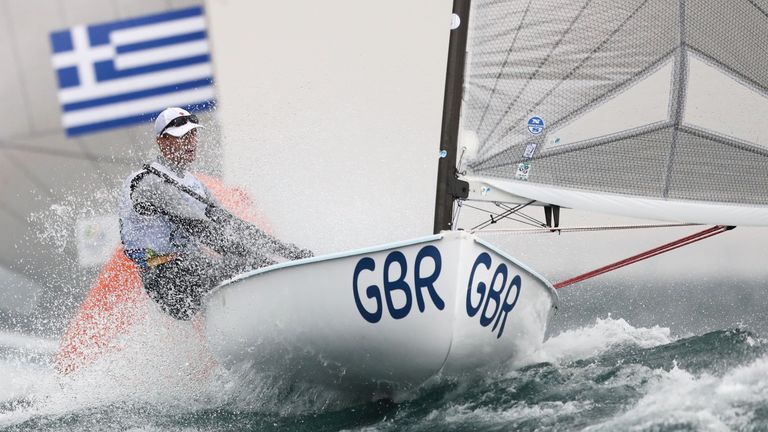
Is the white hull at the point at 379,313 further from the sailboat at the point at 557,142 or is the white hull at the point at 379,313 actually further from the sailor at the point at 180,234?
the sailor at the point at 180,234

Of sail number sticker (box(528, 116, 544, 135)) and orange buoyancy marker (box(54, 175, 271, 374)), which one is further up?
sail number sticker (box(528, 116, 544, 135))

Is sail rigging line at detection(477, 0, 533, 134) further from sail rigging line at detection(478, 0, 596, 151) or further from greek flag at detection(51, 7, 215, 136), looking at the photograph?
greek flag at detection(51, 7, 215, 136)

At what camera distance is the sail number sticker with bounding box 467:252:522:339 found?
1.99 m

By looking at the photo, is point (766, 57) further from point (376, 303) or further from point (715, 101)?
point (376, 303)

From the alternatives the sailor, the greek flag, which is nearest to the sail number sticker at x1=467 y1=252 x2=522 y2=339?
the sailor

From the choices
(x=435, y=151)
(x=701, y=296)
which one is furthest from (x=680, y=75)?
(x=701, y=296)

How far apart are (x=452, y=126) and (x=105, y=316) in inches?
41.1

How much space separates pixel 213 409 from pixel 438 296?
0.59 metres

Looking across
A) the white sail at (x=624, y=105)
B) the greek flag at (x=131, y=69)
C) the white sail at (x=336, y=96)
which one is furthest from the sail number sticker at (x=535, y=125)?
the greek flag at (x=131, y=69)

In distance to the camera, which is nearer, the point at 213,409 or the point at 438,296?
the point at 438,296

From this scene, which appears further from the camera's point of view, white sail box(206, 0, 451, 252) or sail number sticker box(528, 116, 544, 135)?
white sail box(206, 0, 451, 252)

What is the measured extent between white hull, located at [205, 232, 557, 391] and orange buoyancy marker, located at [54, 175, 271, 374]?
1.59ft

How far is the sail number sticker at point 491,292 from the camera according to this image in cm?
199

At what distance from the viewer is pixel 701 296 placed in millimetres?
3951
